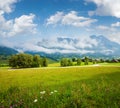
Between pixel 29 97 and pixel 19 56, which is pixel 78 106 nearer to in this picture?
pixel 29 97

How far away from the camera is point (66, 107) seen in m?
8.12

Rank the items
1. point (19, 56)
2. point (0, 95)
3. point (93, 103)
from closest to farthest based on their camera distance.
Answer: point (93, 103), point (0, 95), point (19, 56)

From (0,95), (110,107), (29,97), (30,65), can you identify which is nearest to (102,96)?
(110,107)

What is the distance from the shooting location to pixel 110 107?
7980mm

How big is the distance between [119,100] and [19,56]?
139 metres

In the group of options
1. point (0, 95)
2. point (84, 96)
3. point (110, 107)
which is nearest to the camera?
point (110, 107)

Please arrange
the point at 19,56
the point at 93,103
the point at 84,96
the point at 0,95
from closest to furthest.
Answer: the point at 93,103 < the point at 84,96 < the point at 0,95 < the point at 19,56

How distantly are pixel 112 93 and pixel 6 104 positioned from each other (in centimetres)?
410

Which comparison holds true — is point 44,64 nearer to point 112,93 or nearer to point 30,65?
point 30,65

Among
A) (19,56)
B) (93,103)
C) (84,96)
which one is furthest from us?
(19,56)

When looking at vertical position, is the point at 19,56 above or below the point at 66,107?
above

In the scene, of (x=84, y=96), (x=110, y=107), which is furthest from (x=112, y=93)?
(x=110, y=107)

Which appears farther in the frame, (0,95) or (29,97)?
(0,95)

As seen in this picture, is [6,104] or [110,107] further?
[6,104]
